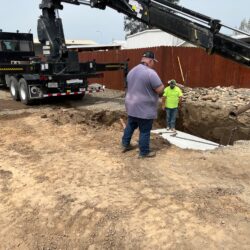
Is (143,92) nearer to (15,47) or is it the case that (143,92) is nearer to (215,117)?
(215,117)

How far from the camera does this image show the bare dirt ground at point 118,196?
151 inches

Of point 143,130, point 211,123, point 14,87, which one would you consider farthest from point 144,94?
point 14,87

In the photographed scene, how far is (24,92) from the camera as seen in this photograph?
1316cm

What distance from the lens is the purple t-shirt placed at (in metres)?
5.80

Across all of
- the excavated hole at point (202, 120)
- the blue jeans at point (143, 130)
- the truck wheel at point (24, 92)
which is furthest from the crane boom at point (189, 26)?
the truck wheel at point (24, 92)

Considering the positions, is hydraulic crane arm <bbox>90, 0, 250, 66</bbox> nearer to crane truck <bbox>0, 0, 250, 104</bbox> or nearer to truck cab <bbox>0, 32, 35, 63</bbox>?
crane truck <bbox>0, 0, 250, 104</bbox>

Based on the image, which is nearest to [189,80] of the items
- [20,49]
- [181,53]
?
[181,53]

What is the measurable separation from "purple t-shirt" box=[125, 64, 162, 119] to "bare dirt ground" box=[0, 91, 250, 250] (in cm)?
83

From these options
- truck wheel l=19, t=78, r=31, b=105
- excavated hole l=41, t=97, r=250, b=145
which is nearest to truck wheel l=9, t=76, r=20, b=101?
truck wheel l=19, t=78, r=31, b=105

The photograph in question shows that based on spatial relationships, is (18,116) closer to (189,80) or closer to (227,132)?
(227,132)

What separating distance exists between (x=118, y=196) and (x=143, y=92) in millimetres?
1940

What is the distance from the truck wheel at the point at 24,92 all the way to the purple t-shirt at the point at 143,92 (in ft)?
25.6

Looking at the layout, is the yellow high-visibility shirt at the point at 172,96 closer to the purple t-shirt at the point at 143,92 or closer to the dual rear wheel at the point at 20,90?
the purple t-shirt at the point at 143,92

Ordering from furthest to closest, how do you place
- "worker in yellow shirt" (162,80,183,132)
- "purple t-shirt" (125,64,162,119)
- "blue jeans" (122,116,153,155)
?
"worker in yellow shirt" (162,80,183,132) → "blue jeans" (122,116,153,155) → "purple t-shirt" (125,64,162,119)
